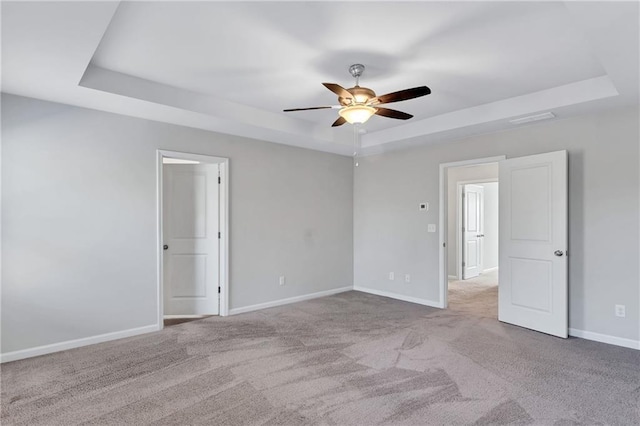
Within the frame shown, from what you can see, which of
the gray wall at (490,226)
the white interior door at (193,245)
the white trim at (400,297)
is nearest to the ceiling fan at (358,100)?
the white interior door at (193,245)

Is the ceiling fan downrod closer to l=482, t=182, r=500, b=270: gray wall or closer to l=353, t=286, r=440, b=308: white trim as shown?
l=353, t=286, r=440, b=308: white trim

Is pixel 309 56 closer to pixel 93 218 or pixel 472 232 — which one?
pixel 93 218

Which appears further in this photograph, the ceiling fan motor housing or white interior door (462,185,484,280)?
white interior door (462,185,484,280)

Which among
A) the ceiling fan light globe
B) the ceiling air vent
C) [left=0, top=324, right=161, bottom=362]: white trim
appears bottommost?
[left=0, top=324, right=161, bottom=362]: white trim

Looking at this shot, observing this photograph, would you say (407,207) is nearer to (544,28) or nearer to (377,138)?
(377,138)

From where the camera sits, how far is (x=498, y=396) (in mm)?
2480

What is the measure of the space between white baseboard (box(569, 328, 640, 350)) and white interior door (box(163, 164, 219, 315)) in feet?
13.9

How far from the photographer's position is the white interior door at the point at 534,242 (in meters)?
3.73

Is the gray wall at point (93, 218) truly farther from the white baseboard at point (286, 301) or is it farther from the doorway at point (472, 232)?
the doorway at point (472, 232)

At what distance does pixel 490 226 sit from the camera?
8062mm

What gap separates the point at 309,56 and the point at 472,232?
5961mm

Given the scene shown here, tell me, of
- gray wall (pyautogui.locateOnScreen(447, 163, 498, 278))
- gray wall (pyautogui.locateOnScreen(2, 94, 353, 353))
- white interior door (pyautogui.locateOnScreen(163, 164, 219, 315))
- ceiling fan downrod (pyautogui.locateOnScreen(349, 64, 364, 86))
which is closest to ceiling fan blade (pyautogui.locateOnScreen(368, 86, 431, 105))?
ceiling fan downrod (pyautogui.locateOnScreen(349, 64, 364, 86))

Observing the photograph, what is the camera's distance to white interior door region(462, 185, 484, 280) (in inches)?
282

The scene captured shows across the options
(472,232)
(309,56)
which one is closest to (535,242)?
(309,56)
